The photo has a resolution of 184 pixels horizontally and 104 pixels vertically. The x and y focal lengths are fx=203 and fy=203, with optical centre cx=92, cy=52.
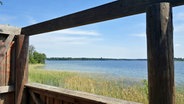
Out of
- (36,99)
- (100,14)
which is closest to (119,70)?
(36,99)

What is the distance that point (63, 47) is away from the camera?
100 feet

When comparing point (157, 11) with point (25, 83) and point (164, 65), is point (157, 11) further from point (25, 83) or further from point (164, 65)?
point (25, 83)

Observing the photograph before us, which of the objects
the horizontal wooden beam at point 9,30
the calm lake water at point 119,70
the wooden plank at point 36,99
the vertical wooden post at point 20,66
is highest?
the horizontal wooden beam at point 9,30

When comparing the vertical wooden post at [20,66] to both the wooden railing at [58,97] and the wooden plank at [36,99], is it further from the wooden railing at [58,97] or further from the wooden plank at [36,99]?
the wooden plank at [36,99]

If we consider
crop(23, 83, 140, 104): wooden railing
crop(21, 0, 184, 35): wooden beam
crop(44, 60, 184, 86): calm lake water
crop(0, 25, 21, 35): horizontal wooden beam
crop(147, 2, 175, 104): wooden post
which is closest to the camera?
crop(147, 2, 175, 104): wooden post

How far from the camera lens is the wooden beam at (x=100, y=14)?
1918 mm

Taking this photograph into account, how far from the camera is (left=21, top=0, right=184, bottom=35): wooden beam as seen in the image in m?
1.92

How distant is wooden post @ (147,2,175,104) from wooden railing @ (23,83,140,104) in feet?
2.20

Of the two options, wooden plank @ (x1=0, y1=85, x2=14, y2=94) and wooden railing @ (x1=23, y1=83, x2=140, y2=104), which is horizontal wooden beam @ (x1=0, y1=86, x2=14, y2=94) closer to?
wooden plank @ (x1=0, y1=85, x2=14, y2=94)

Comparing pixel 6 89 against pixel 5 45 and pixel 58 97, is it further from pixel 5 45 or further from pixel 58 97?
pixel 58 97

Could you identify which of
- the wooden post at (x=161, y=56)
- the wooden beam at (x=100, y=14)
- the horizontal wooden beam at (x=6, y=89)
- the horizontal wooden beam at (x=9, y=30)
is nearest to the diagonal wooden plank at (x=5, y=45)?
the horizontal wooden beam at (x=9, y=30)

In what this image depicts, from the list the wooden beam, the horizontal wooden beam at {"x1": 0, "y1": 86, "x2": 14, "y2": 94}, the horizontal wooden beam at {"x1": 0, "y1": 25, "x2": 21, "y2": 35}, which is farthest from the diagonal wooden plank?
the wooden beam

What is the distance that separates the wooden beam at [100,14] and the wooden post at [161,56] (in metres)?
0.14

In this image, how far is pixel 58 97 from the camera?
9.72 feet
